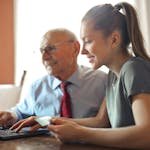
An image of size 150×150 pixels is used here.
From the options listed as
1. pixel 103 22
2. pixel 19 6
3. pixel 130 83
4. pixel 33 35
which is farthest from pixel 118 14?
pixel 19 6

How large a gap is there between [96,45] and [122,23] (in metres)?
0.14

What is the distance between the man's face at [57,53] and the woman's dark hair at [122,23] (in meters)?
0.57

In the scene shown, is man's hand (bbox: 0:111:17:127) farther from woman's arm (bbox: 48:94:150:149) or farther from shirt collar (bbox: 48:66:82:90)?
woman's arm (bbox: 48:94:150:149)

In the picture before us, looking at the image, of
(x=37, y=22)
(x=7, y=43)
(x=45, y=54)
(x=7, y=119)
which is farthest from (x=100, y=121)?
(x=7, y=43)

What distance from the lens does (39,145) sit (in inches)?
41.4

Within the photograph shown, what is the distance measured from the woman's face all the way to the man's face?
1.81 feet

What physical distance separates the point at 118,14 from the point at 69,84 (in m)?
0.64

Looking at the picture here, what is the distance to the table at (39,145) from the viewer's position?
3.30 feet

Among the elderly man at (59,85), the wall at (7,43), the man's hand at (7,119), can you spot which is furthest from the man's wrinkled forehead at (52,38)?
the wall at (7,43)

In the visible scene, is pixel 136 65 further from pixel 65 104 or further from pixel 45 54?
pixel 45 54

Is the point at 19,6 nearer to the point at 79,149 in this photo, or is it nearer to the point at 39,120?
the point at 39,120

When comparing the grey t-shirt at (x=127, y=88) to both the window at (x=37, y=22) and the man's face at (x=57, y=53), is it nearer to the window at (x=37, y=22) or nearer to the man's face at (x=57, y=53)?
the man's face at (x=57, y=53)

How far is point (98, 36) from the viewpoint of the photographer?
1213 mm

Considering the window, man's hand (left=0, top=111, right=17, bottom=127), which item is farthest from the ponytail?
the window
